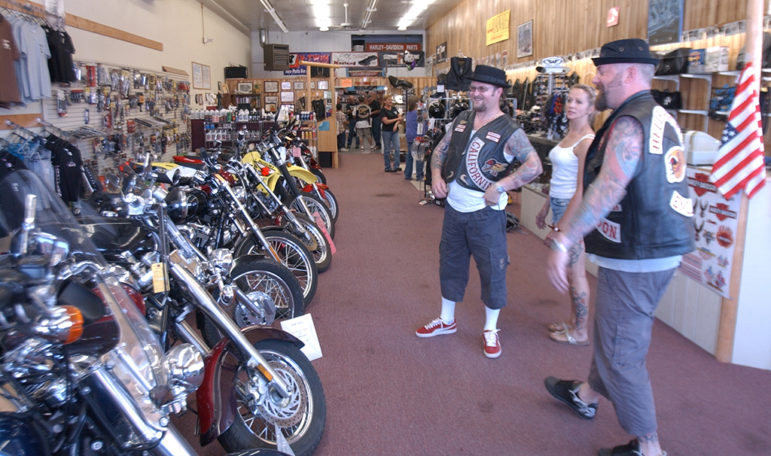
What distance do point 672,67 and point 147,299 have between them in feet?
17.7

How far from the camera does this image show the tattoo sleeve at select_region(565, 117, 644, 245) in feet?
6.44

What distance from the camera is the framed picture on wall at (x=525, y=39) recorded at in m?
10.0

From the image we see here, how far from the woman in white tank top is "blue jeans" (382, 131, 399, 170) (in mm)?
8361

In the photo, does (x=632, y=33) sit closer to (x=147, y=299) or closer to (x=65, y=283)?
(x=147, y=299)

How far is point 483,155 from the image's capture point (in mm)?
3125

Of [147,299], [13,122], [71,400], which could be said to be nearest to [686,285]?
[147,299]

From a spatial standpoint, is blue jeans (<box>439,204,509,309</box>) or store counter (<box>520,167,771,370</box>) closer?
store counter (<box>520,167,771,370</box>)

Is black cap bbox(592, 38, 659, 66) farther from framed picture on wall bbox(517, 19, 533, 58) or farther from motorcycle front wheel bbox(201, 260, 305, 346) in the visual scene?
framed picture on wall bbox(517, 19, 533, 58)

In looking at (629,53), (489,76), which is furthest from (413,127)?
(629,53)

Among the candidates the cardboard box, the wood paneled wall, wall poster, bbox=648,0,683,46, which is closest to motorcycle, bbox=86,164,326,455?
the cardboard box

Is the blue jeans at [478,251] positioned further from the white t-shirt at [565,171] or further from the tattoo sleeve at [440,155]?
the white t-shirt at [565,171]

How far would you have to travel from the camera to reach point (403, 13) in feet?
55.7

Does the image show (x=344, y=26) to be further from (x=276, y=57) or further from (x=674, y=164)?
(x=674, y=164)

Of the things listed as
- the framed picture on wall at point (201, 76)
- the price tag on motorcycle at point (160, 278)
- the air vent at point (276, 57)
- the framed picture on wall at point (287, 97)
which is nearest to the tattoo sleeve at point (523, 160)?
the price tag on motorcycle at point (160, 278)
